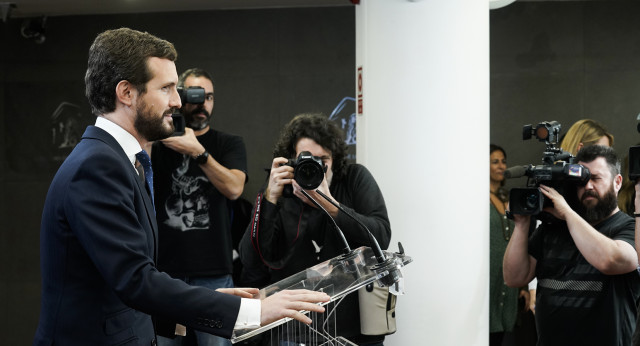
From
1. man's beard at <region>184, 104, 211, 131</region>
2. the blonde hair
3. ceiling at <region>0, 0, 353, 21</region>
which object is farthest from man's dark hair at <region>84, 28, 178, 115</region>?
ceiling at <region>0, 0, 353, 21</region>

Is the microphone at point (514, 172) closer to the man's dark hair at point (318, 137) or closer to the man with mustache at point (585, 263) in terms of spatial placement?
the man with mustache at point (585, 263)

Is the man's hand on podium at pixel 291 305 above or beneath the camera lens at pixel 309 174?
beneath

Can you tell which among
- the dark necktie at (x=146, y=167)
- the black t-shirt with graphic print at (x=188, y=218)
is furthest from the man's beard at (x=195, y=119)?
the dark necktie at (x=146, y=167)

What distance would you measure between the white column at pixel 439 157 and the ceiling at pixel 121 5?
206cm

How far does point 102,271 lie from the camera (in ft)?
5.36

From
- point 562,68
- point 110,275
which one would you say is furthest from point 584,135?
point 110,275

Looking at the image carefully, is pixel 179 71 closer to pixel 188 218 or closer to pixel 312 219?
pixel 188 218

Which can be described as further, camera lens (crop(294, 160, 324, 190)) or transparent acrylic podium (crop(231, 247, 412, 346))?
camera lens (crop(294, 160, 324, 190))

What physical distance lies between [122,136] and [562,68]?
13.3 ft

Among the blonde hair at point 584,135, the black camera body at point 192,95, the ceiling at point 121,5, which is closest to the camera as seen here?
the black camera body at point 192,95

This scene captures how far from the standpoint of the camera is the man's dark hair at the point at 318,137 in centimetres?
295

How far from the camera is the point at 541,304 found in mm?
2875

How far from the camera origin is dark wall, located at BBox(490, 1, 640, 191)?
5.13 meters

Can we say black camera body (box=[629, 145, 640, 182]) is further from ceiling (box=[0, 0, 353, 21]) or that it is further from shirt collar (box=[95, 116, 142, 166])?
ceiling (box=[0, 0, 353, 21])
